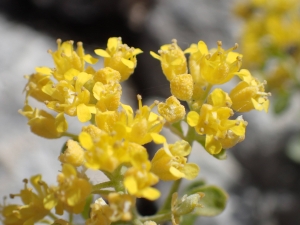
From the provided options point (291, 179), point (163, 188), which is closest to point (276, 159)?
point (291, 179)

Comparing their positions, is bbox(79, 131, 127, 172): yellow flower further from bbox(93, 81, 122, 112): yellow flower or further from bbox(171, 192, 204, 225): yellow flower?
bbox(171, 192, 204, 225): yellow flower

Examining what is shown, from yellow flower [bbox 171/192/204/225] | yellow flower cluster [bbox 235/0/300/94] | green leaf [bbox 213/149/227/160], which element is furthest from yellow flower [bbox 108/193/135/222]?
yellow flower cluster [bbox 235/0/300/94]

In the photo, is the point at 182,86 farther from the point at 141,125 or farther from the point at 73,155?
the point at 73,155

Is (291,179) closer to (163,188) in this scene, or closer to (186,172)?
(163,188)

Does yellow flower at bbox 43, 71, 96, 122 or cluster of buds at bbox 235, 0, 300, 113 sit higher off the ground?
cluster of buds at bbox 235, 0, 300, 113

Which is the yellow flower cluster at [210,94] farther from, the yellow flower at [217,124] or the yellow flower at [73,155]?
the yellow flower at [73,155]
